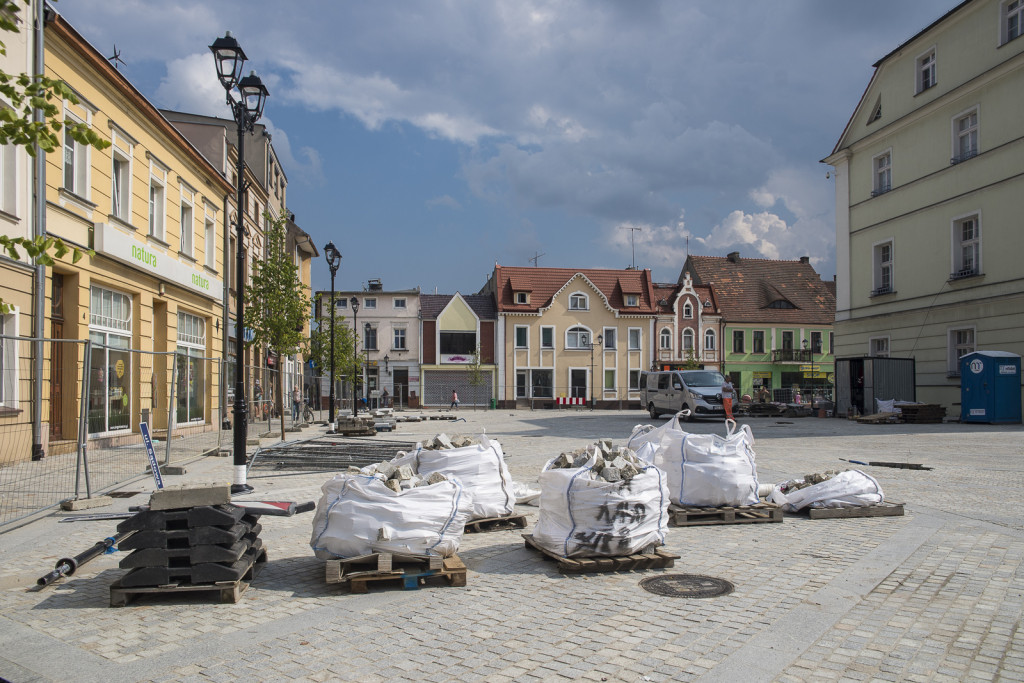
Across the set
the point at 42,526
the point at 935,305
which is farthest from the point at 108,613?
the point at 935,305

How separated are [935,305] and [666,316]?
33672 millimetres

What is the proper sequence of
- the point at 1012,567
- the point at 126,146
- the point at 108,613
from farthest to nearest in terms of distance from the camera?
the point at 126,146, the point at 1012,567, the point at 108,613

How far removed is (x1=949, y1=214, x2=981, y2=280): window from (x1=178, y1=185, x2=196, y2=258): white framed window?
2606cm

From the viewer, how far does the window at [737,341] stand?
6225cm

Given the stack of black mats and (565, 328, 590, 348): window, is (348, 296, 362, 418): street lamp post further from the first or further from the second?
the stack of black mats

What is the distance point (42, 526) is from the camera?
27.1 feet

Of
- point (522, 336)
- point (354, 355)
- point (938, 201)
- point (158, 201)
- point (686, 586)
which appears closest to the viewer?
point (686, 586)

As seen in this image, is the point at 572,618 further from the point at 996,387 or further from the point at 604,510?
the point at 996,387

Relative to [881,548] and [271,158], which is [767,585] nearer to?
[881,548]

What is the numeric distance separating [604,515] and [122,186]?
1566 cm

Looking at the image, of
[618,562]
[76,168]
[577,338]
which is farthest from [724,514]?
[577,338]

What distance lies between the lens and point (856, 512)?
28.6 feet

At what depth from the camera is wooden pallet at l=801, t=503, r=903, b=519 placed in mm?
8688

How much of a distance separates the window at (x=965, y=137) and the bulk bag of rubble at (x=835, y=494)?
2272 cm
